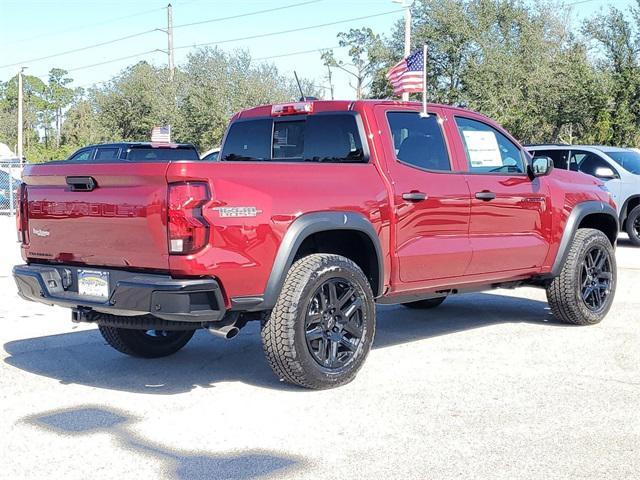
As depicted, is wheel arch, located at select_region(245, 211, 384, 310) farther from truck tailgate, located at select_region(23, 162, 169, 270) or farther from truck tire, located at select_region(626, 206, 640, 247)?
truck tire, located at select_region(626, 206, 640, 247)

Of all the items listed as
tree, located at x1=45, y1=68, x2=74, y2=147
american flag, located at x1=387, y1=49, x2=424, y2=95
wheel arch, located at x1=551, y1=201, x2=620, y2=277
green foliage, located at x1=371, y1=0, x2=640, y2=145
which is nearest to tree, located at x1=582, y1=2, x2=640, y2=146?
green foliage, located at x1=371, y1=0, x2=640, y2=145

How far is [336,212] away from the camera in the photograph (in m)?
5.30

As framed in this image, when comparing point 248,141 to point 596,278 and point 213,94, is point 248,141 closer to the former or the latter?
point 596,278

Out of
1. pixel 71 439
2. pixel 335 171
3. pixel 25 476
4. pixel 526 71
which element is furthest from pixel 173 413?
pixel 526 71

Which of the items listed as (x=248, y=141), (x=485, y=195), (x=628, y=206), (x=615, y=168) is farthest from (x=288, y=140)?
(x=628, y=206)

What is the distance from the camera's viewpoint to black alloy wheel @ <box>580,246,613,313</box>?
24.9 ft

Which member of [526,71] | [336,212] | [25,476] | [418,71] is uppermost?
[526,71]

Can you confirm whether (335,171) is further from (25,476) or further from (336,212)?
(25,476)

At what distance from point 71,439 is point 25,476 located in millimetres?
525

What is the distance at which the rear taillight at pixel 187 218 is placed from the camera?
460 cm

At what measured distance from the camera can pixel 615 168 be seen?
47.5 ft

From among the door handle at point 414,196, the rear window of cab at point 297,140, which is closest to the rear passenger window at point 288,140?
the rear window of cab at point 297,140

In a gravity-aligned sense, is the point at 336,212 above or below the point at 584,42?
below

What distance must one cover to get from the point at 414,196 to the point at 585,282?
2570 mm
